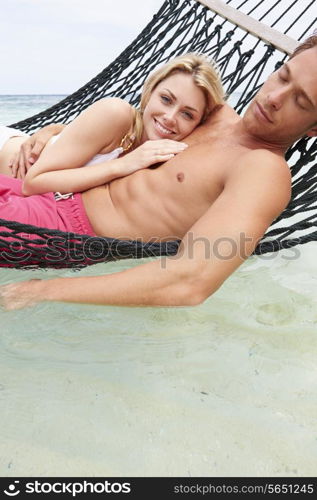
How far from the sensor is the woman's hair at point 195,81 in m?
1.94

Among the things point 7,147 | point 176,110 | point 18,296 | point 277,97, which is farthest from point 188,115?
point 18,296

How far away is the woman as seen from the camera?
180cm

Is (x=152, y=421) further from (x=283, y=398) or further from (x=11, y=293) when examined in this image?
(x=11, y=293)

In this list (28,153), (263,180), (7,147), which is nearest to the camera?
(263,180)

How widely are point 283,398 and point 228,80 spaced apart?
168 cm

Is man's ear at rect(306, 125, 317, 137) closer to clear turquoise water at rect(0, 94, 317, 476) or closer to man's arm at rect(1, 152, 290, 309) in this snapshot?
man's arm at rect(1, 152, 290, 309)

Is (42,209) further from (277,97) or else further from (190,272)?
(277,97)

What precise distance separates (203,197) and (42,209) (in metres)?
0.54

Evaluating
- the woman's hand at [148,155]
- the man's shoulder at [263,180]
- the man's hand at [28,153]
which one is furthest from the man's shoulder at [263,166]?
the man's hand at [28,153]

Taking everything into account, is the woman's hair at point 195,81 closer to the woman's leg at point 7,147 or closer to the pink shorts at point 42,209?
the pink shorts at point 42,209

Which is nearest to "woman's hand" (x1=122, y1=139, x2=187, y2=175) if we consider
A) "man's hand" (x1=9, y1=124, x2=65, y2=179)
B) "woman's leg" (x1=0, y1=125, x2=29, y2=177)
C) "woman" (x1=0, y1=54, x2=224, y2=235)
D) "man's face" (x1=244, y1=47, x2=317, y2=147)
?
"woman" (x1=0, y1=54, x2=224, y2=235)

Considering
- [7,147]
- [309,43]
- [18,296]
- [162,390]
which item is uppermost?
[309,43]

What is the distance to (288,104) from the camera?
1683 mm
